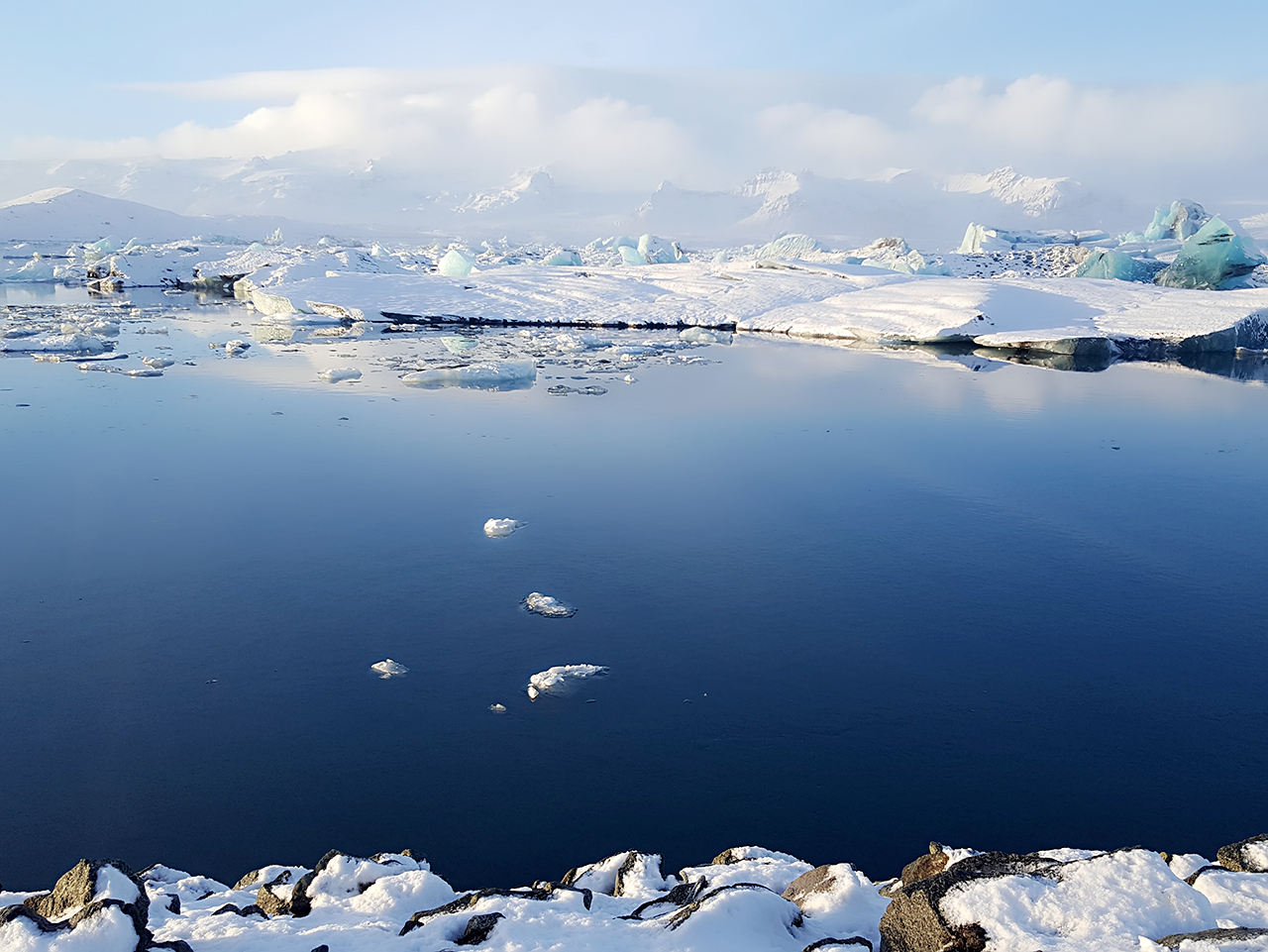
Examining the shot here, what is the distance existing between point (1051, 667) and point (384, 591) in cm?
336

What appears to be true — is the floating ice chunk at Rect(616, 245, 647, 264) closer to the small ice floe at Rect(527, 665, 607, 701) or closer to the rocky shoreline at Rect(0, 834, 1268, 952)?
the small ice floe at Rect(527, 665, 607, 701)

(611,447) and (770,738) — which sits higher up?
(611,447)

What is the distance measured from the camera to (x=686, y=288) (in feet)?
73.8

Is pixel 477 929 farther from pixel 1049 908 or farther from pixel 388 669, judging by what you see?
pixel 388 669

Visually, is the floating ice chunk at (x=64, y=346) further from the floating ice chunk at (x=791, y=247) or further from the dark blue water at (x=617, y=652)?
the floating ice chunk at (x=791, y=247)

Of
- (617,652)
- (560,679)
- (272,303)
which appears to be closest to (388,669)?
(560,679)

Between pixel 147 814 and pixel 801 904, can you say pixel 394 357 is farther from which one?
pixel 801 904

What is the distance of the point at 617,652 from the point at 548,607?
1.77 feet

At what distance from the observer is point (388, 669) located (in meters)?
3.77

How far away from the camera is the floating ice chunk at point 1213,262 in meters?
21.6

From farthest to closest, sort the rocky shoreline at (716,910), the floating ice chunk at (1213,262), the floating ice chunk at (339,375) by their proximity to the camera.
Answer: the floating ice chunk at (1213,262) → the floating ice chunk at (339,375) → the rocky shoreline at (716,910)

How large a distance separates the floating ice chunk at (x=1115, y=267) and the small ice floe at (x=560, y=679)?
2586 cm

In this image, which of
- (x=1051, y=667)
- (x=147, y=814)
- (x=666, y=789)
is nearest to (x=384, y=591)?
(x=147, y=814)

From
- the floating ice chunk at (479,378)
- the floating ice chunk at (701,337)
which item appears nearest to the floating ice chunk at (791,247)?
the floating ice chunk at (701,337)
